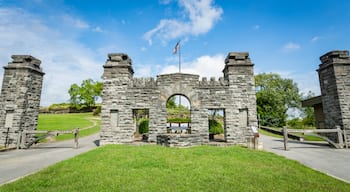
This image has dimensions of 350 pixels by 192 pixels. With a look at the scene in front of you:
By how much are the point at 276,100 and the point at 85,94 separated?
46102 mm

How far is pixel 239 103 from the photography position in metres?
10.7

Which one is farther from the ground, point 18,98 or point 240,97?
point 240,97

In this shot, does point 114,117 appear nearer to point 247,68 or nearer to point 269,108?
point 247,68

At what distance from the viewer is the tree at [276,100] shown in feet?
95.7

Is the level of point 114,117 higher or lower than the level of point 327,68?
lower

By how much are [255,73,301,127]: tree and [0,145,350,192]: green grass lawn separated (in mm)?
26701

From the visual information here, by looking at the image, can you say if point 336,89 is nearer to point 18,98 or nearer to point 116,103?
point 116,103

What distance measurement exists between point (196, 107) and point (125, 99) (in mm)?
4742

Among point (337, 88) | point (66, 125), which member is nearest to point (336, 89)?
point (337, 88)

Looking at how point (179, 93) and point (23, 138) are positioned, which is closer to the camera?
point (23, 138)

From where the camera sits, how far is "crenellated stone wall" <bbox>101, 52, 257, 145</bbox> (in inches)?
416

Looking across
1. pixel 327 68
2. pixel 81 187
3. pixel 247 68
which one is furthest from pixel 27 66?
pixel 327 68

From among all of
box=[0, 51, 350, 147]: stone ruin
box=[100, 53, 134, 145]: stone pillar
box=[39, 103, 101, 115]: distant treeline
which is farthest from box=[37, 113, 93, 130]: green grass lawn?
box=[39, 103, 101, 115]: distant treeline

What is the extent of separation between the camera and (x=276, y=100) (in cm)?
2909
